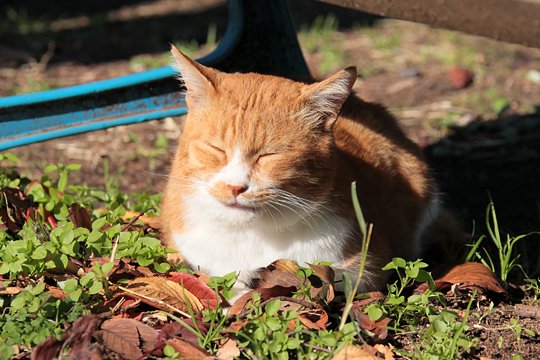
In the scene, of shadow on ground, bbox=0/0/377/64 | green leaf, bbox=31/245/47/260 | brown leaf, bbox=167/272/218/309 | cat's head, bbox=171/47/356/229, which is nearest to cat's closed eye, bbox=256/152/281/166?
cat's head, bbox=171/47/356/229

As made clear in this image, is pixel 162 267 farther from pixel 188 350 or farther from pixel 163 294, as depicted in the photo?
pixel 188 350

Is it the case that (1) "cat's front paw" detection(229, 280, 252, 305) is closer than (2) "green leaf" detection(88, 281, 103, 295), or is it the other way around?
(2) "green leaf" detection(88, 281, 103, 295)

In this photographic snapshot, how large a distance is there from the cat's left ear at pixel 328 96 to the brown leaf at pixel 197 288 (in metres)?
0.69

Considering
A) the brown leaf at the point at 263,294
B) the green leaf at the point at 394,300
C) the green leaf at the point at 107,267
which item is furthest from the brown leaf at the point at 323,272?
the green leaf at the point at 107,267

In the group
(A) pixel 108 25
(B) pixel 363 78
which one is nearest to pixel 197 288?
(B) pixel 363 78

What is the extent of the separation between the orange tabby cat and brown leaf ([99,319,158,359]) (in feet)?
1.28

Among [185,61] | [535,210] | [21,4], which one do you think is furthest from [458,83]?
[21,4]

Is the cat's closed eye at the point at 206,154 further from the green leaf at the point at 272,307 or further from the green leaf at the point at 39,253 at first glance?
the green leaf at the point at 39,253

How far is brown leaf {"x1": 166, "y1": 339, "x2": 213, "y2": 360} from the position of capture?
2482 mm

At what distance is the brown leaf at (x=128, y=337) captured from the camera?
2510 mm

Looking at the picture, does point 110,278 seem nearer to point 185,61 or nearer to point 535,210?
point 185,61

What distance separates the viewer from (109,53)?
20.8 ft

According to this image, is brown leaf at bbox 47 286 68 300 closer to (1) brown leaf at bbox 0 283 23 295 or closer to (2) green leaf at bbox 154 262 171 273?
(1) brown leaf at bbox 0 283 23 295

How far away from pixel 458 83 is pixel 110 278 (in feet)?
11.6
